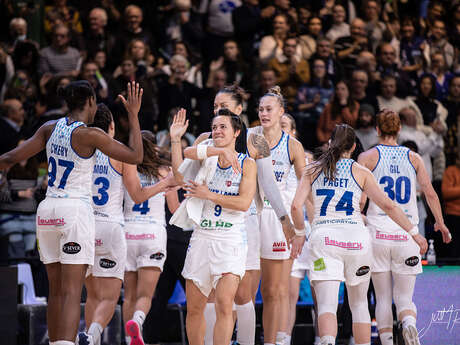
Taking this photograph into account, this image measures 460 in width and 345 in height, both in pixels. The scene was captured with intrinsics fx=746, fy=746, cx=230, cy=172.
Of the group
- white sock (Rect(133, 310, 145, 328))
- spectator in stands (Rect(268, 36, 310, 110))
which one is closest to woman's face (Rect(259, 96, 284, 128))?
white sock (Rect(133, 310, 145, 328))

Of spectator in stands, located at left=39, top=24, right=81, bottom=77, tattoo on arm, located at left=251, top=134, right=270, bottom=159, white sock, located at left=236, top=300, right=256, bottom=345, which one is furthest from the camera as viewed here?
spectator in stands, located at left=39, top=24, right=81, bottom=77

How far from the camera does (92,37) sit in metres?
12.1

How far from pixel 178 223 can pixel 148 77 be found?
5.63 metres

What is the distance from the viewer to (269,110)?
24.1ft

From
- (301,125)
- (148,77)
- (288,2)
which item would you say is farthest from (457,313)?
(288,2)

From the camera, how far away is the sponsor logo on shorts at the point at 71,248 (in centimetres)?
600

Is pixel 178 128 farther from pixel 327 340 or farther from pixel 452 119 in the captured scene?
pixel 452 119

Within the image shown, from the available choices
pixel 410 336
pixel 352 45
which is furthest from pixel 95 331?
pixel 352 45

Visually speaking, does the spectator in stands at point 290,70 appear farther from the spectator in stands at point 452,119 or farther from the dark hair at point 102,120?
the dark hair at point 102,120

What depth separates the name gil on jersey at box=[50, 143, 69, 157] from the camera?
6055 mm

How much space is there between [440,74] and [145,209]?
7.39 meters

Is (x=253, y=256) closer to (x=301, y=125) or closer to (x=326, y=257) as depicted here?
(x=326, y=257)

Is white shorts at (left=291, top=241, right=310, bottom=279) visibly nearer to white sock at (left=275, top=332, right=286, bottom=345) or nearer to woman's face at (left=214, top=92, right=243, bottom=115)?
white sock at (left=275, top=332, right=286, bottom=345)

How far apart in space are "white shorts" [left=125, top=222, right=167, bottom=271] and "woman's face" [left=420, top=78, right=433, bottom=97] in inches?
254
